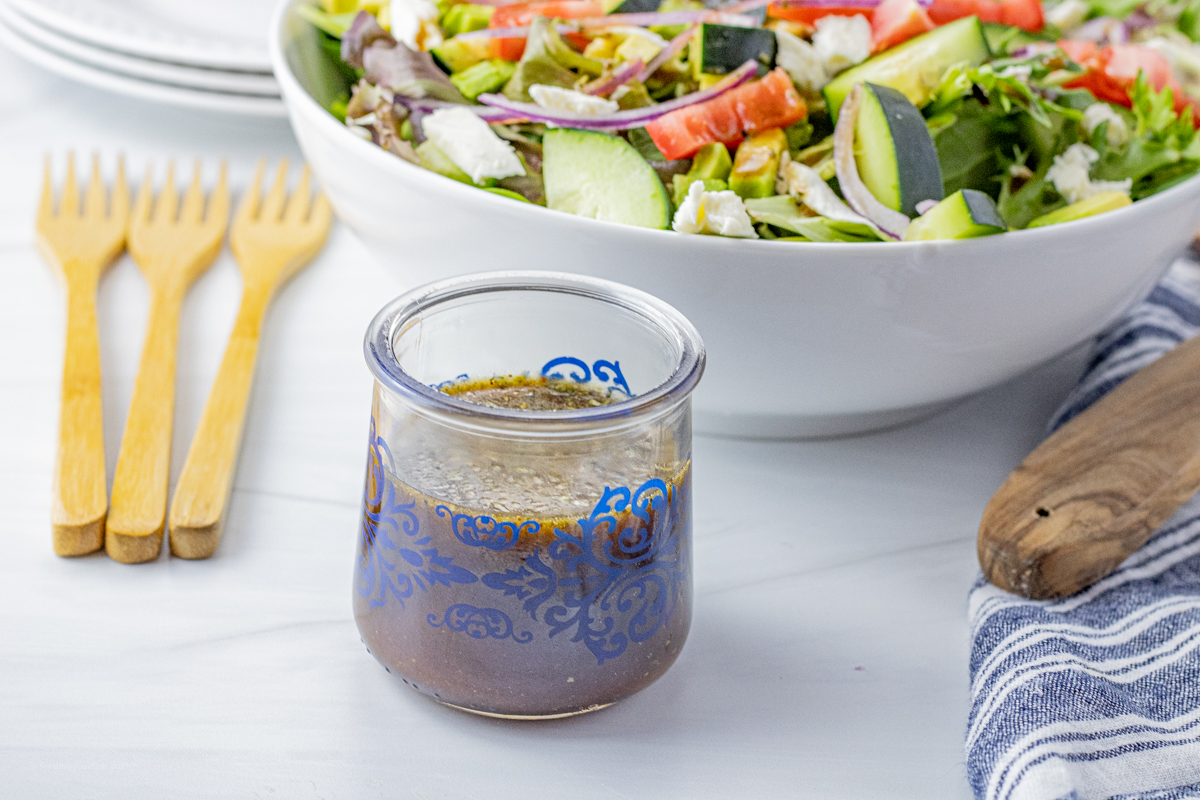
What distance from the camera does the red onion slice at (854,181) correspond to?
3.14ft

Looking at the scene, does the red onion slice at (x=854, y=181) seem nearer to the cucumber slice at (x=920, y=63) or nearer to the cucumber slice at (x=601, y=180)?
the cucumber slice at (x=920, y=63)

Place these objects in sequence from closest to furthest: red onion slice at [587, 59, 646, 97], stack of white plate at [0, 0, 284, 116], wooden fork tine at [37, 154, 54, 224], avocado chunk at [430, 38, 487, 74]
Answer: red onion slice at [587, 59, 646, 97], avocado chunk at [430, 38, 487, 74], wooden fork tine at [37, 154, 54, 224], stack of white plate at [0, 0, 284, 116]

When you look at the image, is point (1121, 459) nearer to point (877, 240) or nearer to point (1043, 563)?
point (1043, 563)

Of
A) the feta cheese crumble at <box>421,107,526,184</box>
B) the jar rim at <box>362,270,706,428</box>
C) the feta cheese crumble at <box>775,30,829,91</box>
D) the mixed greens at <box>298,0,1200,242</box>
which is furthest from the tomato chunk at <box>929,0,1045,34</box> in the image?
the jar rim at <box>362,270,706,428</box>

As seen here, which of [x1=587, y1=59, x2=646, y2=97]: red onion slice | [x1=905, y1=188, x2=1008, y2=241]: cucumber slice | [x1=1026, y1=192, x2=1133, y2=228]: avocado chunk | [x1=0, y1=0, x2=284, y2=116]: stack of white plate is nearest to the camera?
[x1=905, y1=188, x2=1008, y2=241]: cucumber slice

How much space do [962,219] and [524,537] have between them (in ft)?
1.49

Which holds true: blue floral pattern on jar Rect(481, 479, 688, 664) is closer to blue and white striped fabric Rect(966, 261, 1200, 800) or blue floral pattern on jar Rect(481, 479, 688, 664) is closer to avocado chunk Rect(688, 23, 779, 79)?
blue and white striped fabric Rect(966, 261, 1200, 800)

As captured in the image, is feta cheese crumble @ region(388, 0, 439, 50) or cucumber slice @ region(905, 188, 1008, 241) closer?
cucumber slice @ region(905, 188, 1008, 241)

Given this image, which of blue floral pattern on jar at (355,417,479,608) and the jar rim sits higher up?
the jar rim

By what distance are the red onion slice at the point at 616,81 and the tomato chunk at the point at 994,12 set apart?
1.22 ft

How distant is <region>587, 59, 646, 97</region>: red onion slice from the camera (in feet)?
3.58

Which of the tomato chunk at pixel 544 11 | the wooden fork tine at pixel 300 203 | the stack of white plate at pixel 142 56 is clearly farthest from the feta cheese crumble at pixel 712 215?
the stack of white plate at pixel 142 56

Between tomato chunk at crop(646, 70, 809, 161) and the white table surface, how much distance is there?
0.31 m

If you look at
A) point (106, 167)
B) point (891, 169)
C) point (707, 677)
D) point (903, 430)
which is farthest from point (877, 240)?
point (106, 167)
